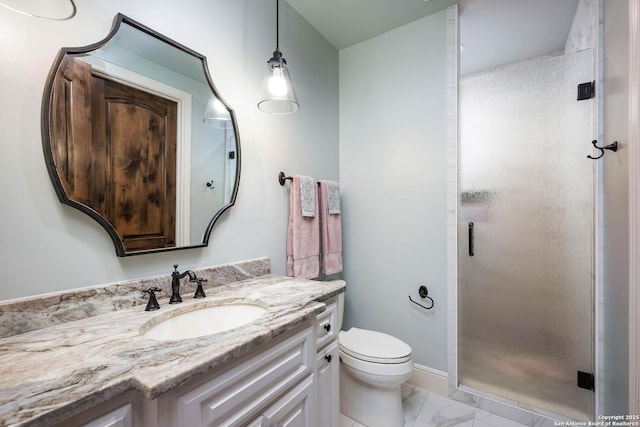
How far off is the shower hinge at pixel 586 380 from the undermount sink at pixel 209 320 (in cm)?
187

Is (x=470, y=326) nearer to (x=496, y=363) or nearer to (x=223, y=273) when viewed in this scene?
(x=496, y=363)

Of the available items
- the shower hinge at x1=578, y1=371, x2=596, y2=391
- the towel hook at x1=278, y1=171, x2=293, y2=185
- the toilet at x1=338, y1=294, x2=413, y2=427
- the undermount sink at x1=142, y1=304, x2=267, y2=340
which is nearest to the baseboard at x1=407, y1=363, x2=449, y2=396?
the toilet at x1=338, y1=294, x2=413, y2=427

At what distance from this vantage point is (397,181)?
80.9 inches

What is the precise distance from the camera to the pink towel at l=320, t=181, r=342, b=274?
77.0 inches

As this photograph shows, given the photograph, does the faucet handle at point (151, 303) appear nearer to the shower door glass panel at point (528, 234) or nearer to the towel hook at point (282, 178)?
the towel hook at point (282, 178)

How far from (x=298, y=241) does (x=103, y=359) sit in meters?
1.16

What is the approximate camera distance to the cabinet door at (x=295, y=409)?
854 millimetres

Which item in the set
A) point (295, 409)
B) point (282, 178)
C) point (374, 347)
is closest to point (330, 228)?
point (282, 178)

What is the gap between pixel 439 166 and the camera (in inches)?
74.2

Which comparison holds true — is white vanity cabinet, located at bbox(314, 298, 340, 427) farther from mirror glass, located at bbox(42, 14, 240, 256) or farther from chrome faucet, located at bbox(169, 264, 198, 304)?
mirror glass, located at bbox(42, 14, 240, 256)

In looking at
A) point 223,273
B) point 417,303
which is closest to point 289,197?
point 223,273

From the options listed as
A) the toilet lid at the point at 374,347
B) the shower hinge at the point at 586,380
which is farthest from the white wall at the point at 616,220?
the toilet lid at the point at 374,347

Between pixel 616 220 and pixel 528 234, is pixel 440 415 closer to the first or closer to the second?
pixel 528 234

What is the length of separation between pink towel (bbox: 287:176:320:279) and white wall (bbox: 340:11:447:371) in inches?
22.3
